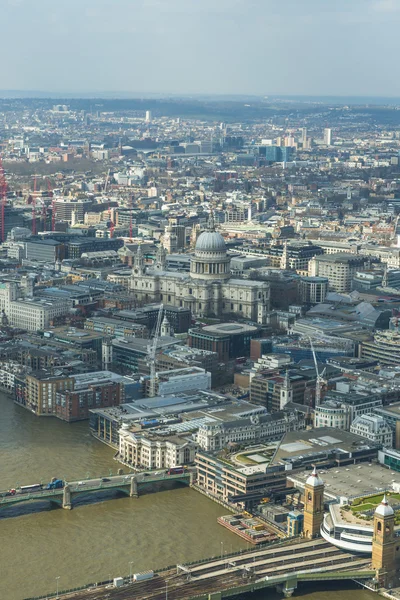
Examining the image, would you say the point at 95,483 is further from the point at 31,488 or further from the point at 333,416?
the point at 333,416

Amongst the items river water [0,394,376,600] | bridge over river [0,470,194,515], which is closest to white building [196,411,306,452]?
bridge over river [0,470,194,515]

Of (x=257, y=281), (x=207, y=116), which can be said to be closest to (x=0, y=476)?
(x=257, y=281)

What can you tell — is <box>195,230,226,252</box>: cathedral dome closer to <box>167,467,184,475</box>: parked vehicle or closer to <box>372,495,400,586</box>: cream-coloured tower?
<box>167,467,184,475</box>: parked vehicle

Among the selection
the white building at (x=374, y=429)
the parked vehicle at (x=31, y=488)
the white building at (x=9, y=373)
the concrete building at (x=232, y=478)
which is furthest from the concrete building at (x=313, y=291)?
the parked vehicle at (x=31, y=488)

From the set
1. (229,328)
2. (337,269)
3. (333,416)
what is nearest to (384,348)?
(229,328)

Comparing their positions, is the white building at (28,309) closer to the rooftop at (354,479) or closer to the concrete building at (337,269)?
the concrete building at (337,269)

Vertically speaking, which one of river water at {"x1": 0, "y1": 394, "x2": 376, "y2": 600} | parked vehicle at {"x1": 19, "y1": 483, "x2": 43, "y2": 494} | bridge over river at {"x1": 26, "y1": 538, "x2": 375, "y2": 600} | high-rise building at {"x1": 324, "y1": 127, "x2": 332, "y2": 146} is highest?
high-rise building at {"x1": 324, "y1": 127, "x2": 332, "y2": 146}
